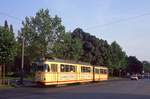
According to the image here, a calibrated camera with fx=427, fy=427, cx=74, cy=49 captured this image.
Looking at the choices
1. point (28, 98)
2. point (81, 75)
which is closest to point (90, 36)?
point (81, 75)

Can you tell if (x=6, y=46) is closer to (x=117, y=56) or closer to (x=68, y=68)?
(x=68, y=68)

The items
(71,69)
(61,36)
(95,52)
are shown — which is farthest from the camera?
(95,52)

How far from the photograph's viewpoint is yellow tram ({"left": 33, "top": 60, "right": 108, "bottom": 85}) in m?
44.4

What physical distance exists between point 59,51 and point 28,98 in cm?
4017

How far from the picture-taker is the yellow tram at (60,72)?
44.4 m

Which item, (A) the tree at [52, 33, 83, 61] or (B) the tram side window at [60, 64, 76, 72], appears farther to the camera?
(A) the tree at [52, 33, 83, 61]

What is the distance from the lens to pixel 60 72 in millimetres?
47031

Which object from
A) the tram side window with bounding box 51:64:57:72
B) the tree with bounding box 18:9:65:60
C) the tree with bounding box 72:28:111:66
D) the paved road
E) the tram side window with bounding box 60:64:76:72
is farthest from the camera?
the tree with bounding box 72:28:111:66

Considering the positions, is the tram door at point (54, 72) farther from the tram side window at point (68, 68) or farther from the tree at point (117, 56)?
the tree at point (117, 56)

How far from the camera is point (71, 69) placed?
5103 centimetres

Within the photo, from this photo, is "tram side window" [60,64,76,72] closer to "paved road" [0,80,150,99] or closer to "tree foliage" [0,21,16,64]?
"tree foliage" [0,21,16,64]

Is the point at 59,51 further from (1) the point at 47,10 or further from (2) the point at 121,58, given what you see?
(2) the point at 121,58

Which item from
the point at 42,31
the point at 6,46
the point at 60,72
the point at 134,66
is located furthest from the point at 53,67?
the point at 134,66

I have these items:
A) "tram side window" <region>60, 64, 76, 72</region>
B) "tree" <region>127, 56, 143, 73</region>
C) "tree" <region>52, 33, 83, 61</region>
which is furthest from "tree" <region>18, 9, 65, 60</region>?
"tree" <region>127, 56, 143, 73</region>
